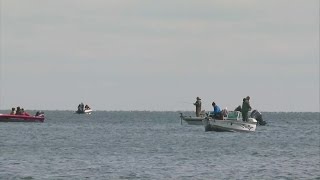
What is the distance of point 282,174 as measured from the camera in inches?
1501

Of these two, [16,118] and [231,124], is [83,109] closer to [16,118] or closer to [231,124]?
[16,118]

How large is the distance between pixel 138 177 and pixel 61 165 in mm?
6029

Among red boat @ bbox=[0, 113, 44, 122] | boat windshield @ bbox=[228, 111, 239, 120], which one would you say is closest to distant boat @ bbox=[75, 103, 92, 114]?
red boat @ bbox=[0, 113, 44, 122]

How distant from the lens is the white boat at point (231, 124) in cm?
7156

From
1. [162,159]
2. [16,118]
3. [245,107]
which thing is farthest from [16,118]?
[162,159]

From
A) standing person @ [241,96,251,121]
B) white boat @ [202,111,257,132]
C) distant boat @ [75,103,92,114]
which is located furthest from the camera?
distant boat @ [75,103,92,114]

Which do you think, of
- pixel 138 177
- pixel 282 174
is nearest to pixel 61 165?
pixel 138 177

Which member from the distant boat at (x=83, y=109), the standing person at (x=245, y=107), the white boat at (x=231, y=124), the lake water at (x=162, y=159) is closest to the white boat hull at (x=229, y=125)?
the white boat at (x=231, y=124)

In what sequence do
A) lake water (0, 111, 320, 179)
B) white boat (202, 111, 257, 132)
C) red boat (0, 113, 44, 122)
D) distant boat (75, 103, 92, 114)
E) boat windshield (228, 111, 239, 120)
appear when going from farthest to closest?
distant boat (75, 103, 92, 114)
red boat (0, 113, 44, 122)
boat windshield (228, 111, 239, 120)
white boat (202, 111, 257, 132)
lake water (0, 111, 320, 179)

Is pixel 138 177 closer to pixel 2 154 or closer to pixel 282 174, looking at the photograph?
pixel 282 174

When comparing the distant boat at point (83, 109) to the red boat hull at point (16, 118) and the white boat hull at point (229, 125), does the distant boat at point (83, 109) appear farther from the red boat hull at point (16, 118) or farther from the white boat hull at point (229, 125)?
the white boat hull at point (229, 125)

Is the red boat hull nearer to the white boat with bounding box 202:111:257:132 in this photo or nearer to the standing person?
the white boat with bounding box 202:111:257:132

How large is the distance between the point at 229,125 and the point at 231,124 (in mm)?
174

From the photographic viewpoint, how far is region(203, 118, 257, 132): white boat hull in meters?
71.6
